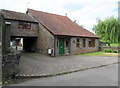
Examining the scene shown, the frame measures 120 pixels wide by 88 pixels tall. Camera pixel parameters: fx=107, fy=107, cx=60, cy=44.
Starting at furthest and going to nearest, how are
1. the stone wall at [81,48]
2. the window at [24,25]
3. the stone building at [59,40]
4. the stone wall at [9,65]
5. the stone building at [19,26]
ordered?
the stone wall at [81,48] → the window at [24,25] → the stone building at [59,40] → the stone building at [19,26] → the stone wall at [9,65]

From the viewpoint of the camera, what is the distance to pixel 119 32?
85.9 feet

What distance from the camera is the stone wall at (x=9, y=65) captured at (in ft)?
17.7

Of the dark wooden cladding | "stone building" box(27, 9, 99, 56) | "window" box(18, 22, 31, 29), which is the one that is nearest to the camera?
"stone building" box(27, 9, 99, 56)

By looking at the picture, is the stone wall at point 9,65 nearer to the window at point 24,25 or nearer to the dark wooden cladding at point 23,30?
the dark wooden cladding at point 23,30

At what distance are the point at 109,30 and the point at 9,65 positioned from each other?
1066 inches

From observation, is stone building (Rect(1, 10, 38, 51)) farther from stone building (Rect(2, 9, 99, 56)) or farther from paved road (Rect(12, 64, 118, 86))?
paved road (Rect(12, 64, 118, 86))

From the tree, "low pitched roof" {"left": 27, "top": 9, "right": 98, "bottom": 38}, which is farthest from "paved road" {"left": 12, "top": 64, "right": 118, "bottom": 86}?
the tree

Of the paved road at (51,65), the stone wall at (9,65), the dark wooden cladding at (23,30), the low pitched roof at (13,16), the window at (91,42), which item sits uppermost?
the low pitched roof at (13,16)

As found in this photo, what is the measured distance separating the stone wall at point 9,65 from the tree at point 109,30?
25373mm

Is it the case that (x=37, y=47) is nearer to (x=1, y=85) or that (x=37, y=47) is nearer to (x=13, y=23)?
(x=13, y=23)

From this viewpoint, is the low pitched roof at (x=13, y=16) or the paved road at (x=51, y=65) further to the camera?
the low pitched roof at (x=13, y=16)

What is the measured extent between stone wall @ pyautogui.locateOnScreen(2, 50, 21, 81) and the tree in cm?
2537

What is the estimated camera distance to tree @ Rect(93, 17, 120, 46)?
2622 centimetres

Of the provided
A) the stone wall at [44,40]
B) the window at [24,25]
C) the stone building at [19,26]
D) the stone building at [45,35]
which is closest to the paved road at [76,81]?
the stone building at [45,35]
